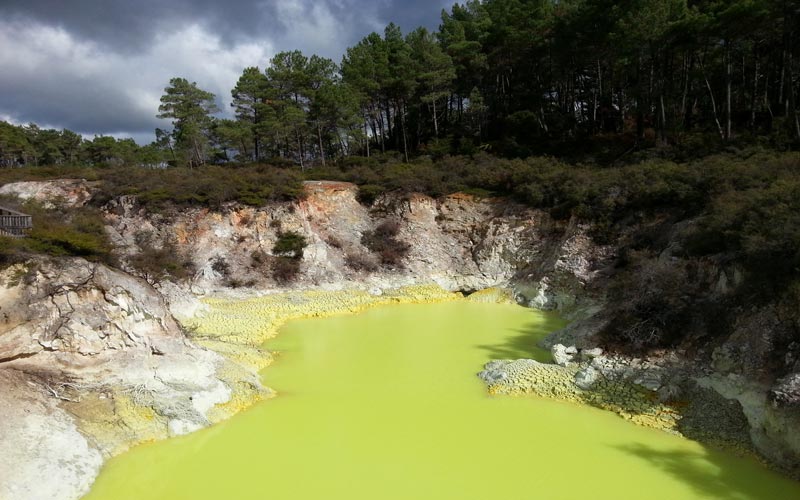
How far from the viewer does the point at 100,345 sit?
9.44 m

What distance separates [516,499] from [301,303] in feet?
51.1

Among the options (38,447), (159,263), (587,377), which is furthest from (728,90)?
(38,447)

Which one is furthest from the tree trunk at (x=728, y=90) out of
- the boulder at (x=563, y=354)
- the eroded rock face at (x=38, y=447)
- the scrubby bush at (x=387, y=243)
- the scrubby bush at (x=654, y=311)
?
the eroded rock face at (x=38, y=447)

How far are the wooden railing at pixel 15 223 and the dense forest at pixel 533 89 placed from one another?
25.4 m

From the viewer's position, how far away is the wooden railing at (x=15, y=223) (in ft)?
36.6

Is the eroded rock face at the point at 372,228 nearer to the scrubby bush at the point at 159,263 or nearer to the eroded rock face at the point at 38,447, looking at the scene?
the scrubby bush at the point at 159,263

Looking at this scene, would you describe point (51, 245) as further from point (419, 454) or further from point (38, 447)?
point (419, 454)

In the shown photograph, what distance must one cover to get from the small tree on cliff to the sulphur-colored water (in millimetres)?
33952

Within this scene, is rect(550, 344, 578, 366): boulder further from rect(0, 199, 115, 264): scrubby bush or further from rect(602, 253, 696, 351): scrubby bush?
rect(0, 199, 115, 264): scrubby bush

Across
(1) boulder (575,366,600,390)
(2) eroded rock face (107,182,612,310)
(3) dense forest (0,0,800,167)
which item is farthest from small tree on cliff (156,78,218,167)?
(1) boulder (575,366,600,390)

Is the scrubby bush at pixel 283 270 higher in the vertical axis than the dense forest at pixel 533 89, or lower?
lower

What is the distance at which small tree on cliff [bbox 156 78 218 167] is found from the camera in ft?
128

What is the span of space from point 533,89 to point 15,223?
37389 millimetres

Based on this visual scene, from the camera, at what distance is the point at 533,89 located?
38.6 meters
